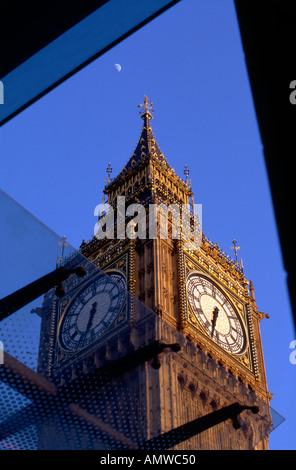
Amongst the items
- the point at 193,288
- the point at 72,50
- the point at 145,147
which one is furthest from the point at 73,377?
the point at 145,147

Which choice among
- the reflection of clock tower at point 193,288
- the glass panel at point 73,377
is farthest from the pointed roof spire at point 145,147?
the glass panel at point 73,377

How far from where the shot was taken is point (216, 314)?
32031 mm

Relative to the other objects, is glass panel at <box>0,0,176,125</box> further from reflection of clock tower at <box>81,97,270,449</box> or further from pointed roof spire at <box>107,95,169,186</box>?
pointed roof spire at <box>107,95,169,186</box>

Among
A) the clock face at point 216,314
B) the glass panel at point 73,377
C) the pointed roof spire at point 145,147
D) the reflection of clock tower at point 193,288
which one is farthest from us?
the pointed roof spire at point 145,147

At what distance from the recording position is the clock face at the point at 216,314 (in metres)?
31.1

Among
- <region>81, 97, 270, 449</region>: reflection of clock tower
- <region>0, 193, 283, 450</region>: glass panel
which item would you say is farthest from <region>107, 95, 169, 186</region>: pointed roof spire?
<region>0, 193, 283, 450</region>: glass panel

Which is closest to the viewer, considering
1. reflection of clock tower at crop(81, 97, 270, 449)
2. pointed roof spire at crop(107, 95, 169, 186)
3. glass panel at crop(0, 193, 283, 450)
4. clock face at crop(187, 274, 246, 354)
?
glass panel at crop(0, 193, 283, 450)

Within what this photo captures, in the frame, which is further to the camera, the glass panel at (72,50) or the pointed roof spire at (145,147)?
the pointed roof spire at (145,147)

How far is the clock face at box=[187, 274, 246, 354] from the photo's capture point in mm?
31078

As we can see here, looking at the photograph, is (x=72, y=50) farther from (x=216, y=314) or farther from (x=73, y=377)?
(x=216, y=314)

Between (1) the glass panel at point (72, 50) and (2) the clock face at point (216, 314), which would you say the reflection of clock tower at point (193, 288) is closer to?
(2) the clock face at point (216, 314)

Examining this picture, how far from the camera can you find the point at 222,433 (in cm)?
466

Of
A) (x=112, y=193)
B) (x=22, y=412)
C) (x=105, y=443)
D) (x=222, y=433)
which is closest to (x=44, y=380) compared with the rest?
(x=22, y=412)
